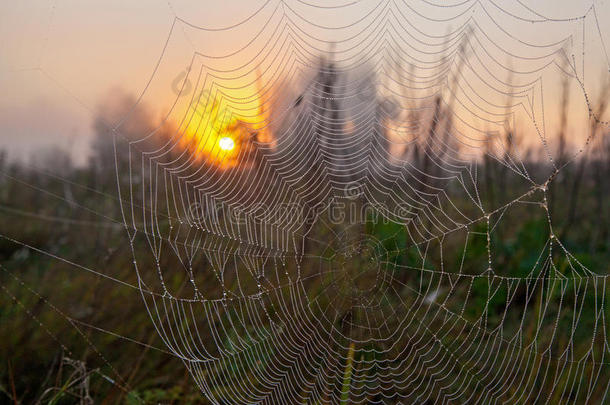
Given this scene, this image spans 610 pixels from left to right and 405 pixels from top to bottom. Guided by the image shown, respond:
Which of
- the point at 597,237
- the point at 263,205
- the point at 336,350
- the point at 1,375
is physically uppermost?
the point at 597,237

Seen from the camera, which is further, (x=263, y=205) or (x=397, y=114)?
(x=397, y=114)

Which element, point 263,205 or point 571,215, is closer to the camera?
point 263,205

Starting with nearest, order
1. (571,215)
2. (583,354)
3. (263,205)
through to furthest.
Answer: (583,354) → (263,205) → (571,215)

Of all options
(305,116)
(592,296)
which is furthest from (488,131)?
(592,296)

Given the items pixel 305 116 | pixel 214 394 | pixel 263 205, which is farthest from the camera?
pixel 305 116

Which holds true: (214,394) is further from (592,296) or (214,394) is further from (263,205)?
(592,296)

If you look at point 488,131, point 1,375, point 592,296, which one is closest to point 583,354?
point 592,296

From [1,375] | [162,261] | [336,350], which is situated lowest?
[1,375]

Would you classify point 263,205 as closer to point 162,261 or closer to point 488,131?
point 162,261

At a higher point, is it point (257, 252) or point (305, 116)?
point (305, 116)
